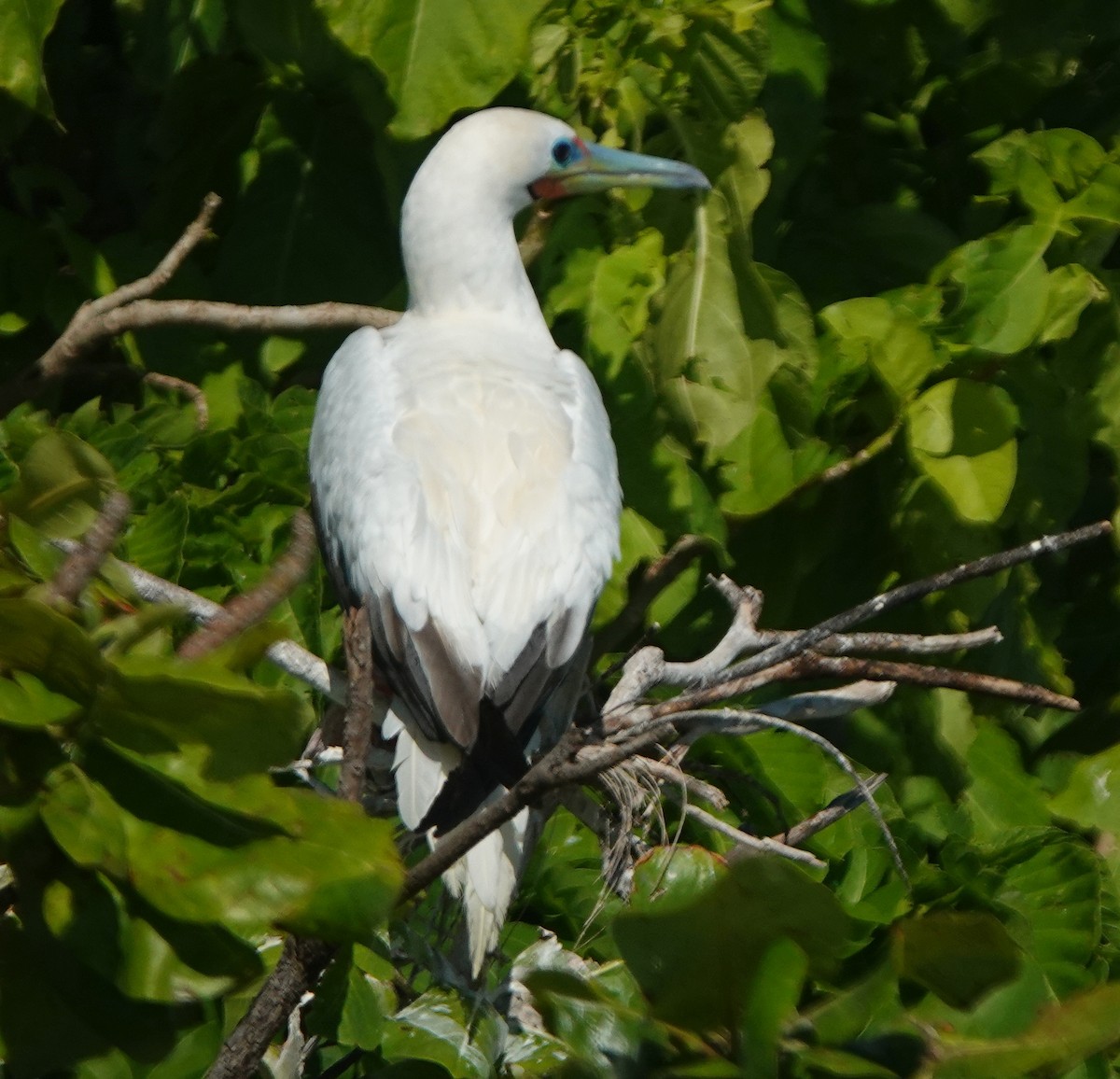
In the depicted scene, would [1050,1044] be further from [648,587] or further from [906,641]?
[648,587]

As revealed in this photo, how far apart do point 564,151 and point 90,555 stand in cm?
228

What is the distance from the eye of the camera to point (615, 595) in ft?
9.52

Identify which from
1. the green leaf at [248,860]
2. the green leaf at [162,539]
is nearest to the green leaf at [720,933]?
the green leaf at [248,860]

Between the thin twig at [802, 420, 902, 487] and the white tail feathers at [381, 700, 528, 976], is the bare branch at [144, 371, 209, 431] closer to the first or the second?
the white tail feathers at [381, 700, 528, 976]

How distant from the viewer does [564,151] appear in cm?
329

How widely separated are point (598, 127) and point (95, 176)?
3.31 ft

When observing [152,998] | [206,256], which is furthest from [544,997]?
[206,256]

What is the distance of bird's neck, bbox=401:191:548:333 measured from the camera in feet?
10.7

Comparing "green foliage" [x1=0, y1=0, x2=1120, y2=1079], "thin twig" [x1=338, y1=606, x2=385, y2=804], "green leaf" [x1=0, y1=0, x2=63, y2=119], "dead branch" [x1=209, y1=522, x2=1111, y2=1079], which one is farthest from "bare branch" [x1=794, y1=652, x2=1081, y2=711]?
"green leaf" [x1=0, y1=0, x2=63, y2=119]

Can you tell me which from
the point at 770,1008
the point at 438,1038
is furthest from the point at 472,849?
the point at 770,1008

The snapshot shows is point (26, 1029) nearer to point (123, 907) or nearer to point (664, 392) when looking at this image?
point (123, 907)

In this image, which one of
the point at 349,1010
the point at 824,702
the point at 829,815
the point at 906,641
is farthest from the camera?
the point at 824,702

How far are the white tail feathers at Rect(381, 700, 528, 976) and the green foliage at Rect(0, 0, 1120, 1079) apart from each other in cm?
8

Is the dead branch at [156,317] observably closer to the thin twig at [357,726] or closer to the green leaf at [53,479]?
the thin twig at [357,726]
